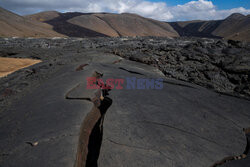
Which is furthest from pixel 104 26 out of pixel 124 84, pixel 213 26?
pixel 124 84

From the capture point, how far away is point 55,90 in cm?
212

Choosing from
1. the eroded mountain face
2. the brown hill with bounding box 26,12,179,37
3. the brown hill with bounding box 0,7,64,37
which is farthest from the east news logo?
the brown hill with bounding box 26,12,179,37

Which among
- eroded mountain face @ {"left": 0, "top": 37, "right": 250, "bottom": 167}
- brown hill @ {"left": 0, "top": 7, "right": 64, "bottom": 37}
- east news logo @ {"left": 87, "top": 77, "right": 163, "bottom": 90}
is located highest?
brown hill @ {"left": 0, "top": 7, "right": 64, "bottom": 37}

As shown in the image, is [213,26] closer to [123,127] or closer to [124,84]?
[124,84]

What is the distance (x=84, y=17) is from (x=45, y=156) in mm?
42167

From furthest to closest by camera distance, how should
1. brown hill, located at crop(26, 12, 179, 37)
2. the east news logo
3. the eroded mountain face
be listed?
1. brown hill, located at crop(26, 12, 179, 37)
2. the east news logo
3. the eroded mountain face

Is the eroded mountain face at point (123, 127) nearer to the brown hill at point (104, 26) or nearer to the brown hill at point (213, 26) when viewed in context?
the brown hill at point (104, 26)

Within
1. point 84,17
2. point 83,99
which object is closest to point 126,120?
point 83,99

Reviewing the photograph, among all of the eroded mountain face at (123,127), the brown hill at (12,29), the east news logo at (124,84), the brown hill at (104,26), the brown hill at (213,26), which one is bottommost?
the eroded mountain face at (123,127)

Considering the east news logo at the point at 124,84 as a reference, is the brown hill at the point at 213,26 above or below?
above

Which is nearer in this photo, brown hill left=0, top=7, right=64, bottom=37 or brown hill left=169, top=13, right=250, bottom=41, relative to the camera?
brown hill left=0, top=7, right=64, bottom=37

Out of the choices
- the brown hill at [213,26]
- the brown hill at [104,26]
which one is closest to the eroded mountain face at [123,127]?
the brown hill at [104,26]

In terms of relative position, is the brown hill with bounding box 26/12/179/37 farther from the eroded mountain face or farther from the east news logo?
the eroded mountain face

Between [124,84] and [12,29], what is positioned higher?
[12,29]
